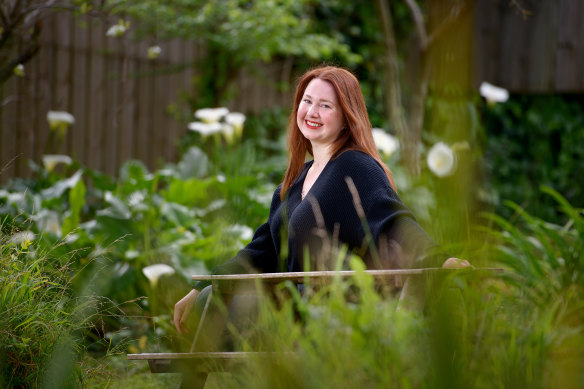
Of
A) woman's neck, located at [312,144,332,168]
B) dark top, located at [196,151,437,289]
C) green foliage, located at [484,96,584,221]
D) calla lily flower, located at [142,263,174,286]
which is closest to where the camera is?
dark top, located at [196,151,437,289]

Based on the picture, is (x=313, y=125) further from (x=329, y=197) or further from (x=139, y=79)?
(x=139, y=79)

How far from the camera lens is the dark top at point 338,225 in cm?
170

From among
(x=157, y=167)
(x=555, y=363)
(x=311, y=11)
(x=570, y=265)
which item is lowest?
(x=157, y=167)

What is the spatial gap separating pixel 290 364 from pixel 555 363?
465 mm

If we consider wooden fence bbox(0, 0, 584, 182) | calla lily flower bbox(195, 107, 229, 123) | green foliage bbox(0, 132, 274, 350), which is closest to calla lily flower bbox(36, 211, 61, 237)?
green foliage bbox(0, 132, 274, 350)

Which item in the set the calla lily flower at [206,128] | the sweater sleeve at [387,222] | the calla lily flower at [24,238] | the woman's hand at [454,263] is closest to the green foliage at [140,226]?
the calla lily flower at [206,128]

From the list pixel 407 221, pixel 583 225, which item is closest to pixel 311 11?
pixel 583 225

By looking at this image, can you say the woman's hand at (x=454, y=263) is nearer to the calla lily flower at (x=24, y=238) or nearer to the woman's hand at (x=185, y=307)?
the woman's hand at (x=185, y=307)

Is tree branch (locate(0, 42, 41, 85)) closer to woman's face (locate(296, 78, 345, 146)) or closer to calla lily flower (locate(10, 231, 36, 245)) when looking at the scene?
calla lily flower (locate(10, 231, 36, 245))

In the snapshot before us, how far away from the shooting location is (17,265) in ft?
5.42

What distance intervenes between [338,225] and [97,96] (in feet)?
13.7

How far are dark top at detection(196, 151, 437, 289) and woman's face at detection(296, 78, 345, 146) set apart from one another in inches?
3.6

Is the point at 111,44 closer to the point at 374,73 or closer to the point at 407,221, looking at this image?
the point at 374,73

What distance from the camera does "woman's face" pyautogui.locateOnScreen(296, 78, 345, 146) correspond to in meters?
1.97
